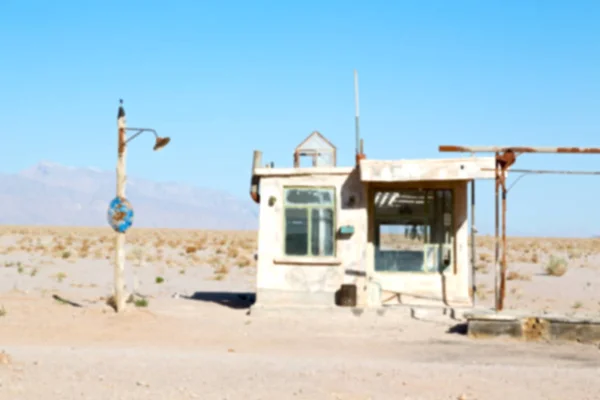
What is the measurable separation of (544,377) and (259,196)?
9.06 meters

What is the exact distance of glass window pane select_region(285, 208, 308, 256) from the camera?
61.2ft

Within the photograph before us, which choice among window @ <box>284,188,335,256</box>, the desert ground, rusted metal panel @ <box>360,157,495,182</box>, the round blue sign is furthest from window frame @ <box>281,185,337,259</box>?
the round blue sign

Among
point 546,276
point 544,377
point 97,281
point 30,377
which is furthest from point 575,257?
point 30,377

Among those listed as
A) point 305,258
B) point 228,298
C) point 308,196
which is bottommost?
point 228,298

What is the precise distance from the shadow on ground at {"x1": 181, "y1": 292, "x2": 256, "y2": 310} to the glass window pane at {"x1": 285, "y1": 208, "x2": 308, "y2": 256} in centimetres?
228

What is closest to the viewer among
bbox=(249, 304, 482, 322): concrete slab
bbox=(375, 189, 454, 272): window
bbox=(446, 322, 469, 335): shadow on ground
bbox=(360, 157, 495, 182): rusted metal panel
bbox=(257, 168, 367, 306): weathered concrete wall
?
bbox=(446, 322, 469, 335): shadow on ground

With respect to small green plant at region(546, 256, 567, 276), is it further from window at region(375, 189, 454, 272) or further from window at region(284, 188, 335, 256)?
window at region(284, 188, 335, 256)

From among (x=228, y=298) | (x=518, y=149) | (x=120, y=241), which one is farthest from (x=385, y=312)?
(x=228, y=298)

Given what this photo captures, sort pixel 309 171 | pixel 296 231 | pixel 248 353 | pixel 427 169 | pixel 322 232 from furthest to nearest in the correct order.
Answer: pixel 296 231 < pixel 322 232 < pixel 309 171 < pixel 427 169 < pixel 248 353

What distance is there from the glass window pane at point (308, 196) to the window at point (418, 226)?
106cm

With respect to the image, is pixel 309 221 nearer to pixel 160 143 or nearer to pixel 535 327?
pixel 160 143

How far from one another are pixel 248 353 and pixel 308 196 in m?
5.48

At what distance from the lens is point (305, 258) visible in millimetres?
18594

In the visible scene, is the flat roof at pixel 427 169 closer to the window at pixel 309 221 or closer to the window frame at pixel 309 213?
the window frame at pixel 309 213
